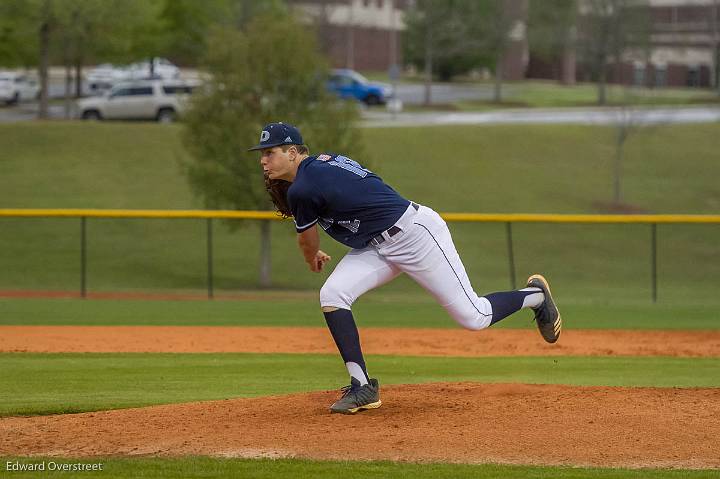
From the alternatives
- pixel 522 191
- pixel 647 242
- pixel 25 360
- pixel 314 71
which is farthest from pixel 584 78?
pixel 25 360

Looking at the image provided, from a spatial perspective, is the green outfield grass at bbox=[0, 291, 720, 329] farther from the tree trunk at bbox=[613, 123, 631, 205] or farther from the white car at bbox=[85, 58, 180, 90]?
the white car at bbox=[85, 58, 180, 90]

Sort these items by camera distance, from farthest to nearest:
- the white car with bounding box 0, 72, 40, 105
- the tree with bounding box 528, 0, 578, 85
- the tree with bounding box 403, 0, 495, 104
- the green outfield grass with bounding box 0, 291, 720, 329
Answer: the tree with bounding box 528, 0, 578, 85, the tree with bounding box 403, 0, 495, 104, the white car with bounding box 0, 72, 40, 105, the green outfield grass with bounding box 0, 291, 720, 329

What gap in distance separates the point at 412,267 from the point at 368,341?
701cm

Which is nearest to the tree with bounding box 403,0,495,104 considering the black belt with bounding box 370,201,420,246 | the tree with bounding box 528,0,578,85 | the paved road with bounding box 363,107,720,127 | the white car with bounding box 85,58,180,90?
the tree with bounding box 528,0,578,85

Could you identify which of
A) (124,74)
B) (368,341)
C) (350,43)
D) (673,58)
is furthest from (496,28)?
(368,341)

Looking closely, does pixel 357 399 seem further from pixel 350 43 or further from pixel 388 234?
pixel 350 43

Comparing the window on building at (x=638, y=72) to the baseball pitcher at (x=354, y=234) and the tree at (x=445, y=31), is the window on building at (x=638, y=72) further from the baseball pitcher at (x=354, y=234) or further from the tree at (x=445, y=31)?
the baseball pitcher at (x=354, y=234)

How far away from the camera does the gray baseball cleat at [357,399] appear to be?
7105 millimetres

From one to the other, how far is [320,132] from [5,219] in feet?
34.3

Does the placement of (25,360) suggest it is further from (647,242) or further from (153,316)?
(647,242)

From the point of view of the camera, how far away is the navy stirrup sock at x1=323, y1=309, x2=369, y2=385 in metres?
6.96

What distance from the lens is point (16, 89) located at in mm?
50031

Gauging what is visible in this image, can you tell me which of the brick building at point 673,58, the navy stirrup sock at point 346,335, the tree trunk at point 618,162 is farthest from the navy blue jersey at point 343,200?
the brick building at point 673,58

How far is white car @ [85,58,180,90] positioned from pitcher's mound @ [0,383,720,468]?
154ft
